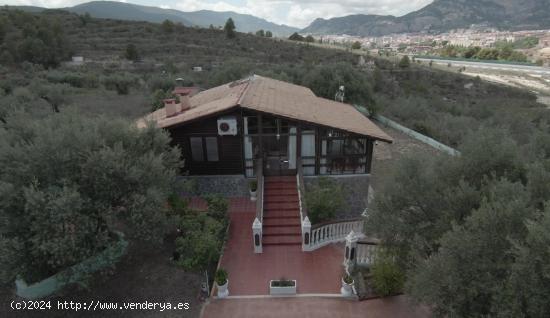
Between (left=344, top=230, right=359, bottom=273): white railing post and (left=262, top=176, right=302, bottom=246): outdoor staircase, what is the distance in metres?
1.97

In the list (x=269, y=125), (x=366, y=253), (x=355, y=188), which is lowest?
(x=366, y=253)

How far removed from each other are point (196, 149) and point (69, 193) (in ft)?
21.8

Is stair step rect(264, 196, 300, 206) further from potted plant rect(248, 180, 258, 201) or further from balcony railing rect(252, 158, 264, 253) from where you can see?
potted plant rect(248, 180, 258, 201)

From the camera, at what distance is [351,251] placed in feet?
33.3

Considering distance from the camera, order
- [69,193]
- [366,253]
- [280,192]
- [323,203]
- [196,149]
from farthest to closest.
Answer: [196,149]
[280,192]
[323,203]
[366,253]
[69,193]

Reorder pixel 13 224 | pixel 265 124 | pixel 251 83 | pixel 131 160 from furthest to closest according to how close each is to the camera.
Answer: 1. pixel 251 83
2. pixel 265 124
3. pixel 131 160
4. pixel 13 224

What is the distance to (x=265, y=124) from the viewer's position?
1378 cm

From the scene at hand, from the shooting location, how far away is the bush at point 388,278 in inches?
362

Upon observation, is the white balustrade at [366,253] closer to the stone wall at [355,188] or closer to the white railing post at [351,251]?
the white railing post at [351,251]

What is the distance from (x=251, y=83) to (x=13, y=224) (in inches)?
544

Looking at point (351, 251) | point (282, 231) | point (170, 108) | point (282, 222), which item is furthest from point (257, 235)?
point (170, 108)

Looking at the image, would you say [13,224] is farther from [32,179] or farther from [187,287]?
Result: [187,287]

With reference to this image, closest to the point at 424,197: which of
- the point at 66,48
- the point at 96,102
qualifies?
the point at 96,102

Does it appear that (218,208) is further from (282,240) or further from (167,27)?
(167,27)
